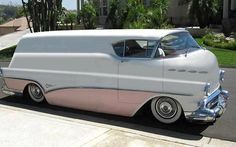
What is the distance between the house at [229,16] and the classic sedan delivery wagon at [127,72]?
854 inches

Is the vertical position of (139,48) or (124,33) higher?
(124,33)

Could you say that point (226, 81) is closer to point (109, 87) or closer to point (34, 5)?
point (109, 87)

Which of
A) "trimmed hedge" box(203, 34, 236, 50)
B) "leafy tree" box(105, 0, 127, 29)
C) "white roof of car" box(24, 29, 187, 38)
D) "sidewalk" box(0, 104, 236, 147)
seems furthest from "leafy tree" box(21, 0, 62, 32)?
"sidewalk" box(0, 104, 236, 147)

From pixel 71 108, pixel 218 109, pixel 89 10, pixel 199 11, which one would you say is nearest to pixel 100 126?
pixel 71 108

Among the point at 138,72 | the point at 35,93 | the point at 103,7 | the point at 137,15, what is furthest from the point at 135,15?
the point at 138,72

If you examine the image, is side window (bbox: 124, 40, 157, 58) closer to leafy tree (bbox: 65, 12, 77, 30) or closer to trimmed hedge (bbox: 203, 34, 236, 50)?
trimmed hedge (bbox: 203, 34, 236, 50)

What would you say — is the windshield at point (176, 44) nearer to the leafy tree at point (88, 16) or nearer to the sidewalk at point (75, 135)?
the sidewalk at point (75, 135)

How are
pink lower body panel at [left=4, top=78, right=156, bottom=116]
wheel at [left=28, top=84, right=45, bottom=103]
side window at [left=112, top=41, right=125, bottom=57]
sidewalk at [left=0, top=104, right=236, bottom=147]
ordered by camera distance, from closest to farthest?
sidewalk at [left=0, top=104, right=236, bottom=147] → pink lower body panel at [left=4, top=78, right=156, bottom=116] → side window at [left=112, top=41, right=125, bottom=57] → wheel at [left=28, top=84, right=45, bottom=103]

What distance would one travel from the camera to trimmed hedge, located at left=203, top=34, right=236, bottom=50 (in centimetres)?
1978

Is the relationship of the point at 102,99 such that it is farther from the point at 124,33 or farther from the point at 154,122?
the point at 124,33

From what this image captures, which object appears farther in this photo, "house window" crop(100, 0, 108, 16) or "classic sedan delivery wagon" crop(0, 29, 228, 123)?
"house window" crop(100, 0, 108, 16)

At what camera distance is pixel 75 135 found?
651cm

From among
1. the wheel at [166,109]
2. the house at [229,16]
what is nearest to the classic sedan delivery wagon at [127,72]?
the wheel at [166,109]

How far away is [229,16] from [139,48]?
24.4m
